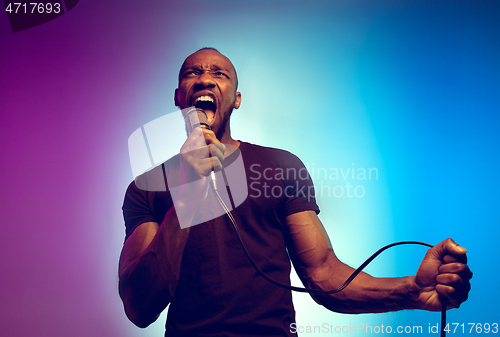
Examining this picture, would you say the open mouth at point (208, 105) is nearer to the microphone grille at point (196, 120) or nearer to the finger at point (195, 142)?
the microphone grille at point (196, 120)

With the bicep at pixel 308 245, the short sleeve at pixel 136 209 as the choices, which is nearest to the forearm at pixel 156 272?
the short sleeve at pixel 136 209

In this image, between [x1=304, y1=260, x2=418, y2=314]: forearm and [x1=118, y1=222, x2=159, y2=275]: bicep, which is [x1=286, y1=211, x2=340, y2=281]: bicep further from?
[x1=118, y1=222, x2=159, y2=275]: bicep

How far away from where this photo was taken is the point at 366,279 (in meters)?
0.93

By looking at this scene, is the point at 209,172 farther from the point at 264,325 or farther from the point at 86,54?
the point at 86,54

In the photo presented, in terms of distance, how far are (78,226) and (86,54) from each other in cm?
83

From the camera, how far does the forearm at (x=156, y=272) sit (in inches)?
32.2

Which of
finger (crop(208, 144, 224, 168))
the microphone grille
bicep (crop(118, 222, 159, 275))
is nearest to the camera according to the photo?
finger (crop(208, 144, 224, 168))

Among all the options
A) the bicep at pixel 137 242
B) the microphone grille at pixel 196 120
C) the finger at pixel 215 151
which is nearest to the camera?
the finger at pixel 215 151

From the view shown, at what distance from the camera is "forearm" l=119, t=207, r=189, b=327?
0.82 metres

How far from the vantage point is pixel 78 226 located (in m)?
1.38

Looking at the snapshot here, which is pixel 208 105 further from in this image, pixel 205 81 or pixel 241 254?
pixel 241 254

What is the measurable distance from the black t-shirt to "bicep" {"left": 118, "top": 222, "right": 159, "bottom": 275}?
28 millimetres

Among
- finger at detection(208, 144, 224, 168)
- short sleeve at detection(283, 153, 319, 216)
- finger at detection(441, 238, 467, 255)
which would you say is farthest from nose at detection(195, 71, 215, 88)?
finger at detection(441, 238, 467, 255)

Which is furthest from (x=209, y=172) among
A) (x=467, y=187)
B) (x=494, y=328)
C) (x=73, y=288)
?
(x=494, y=328)
